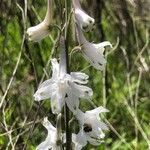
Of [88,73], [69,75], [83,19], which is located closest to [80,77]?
[69,75]

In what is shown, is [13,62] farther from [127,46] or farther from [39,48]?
[127,46]

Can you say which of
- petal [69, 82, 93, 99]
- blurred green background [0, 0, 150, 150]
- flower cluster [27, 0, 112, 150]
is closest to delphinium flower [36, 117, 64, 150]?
flower cluster [27, 0, 112, 150]

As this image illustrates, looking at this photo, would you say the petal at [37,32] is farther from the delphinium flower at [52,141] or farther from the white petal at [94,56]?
the delphinium flower at [52,141]

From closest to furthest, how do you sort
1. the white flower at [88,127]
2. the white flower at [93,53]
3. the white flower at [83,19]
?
the white flower at [83,19], the white flower at [93,53], the white flower at [88,127]

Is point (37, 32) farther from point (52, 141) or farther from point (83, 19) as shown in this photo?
point (52, 141)

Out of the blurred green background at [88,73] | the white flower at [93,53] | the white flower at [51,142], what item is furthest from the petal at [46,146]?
the blurred green background at [88,73]

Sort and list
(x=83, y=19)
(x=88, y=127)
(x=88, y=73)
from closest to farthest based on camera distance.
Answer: (x=83, y=19), (x=88, y=127), (x=88, y=73)
